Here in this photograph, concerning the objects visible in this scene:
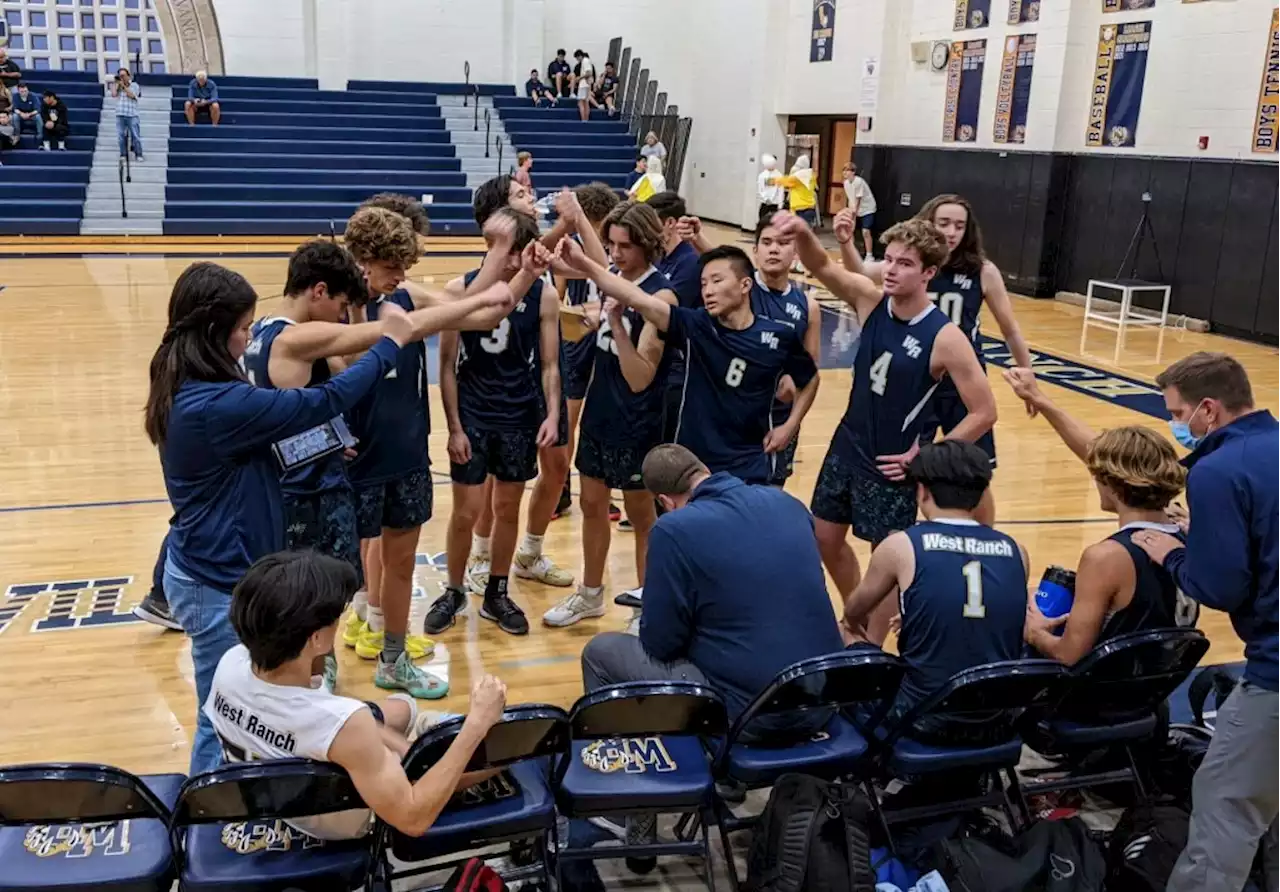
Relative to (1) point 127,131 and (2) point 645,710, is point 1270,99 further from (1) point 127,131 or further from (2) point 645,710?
(1) point 127,131

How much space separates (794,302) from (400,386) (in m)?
1.67

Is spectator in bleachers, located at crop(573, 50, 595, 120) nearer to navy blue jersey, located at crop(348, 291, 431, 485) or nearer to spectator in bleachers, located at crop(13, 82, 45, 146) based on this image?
spectator in bleachers, located at crop(13, 82, 45, 146)

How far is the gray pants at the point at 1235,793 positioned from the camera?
9.02ft

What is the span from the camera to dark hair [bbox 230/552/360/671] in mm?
Result: 2408

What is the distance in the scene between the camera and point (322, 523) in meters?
3.79

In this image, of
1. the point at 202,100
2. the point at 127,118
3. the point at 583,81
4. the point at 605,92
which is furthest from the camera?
the point at 605,92

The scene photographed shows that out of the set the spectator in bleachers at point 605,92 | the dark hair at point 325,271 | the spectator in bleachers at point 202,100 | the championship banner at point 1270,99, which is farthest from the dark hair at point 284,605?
the spectator in bleachers at point 605,92

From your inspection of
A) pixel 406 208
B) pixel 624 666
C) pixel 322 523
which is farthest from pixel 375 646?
pixel 406 208

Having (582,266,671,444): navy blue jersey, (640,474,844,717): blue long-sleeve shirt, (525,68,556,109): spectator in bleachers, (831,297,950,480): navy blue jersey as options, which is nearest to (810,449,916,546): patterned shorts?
(831,297,950,480): navy blue jersey

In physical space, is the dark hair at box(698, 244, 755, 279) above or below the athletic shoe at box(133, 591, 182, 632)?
above

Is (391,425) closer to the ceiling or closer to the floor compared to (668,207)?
closer to the floor

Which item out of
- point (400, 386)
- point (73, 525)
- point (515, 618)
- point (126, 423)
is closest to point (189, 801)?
point (400, 386)

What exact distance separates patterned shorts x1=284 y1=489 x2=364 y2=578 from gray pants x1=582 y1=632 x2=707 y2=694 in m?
0.94

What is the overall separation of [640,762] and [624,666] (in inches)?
13.6
